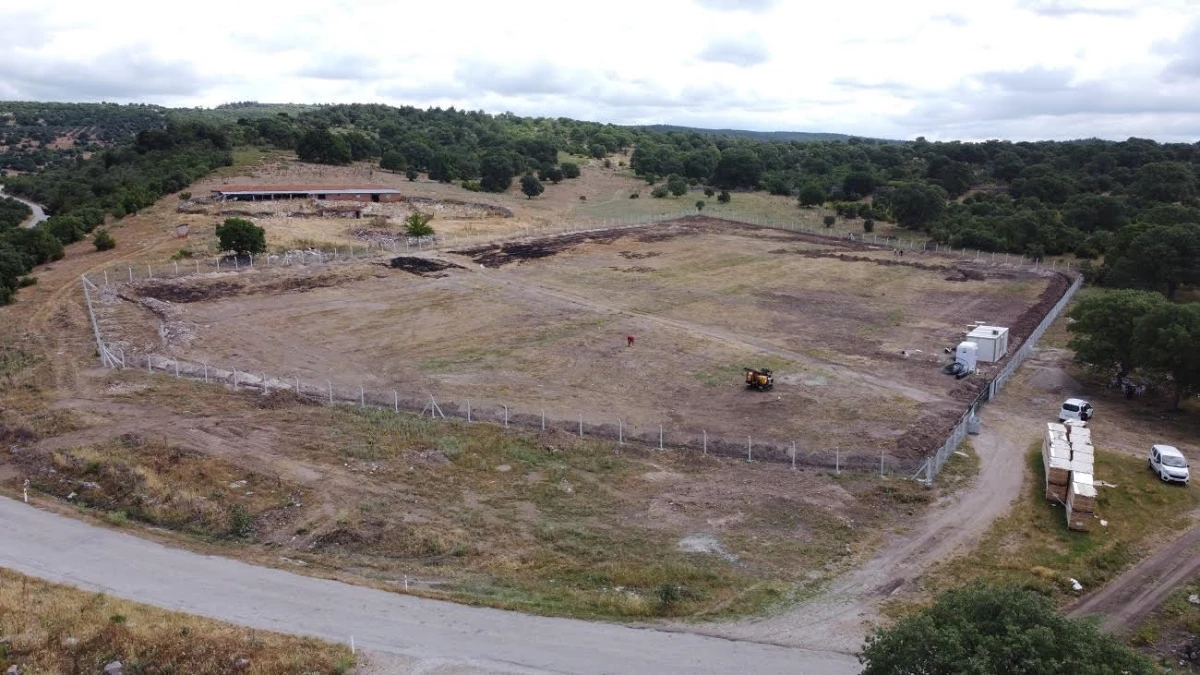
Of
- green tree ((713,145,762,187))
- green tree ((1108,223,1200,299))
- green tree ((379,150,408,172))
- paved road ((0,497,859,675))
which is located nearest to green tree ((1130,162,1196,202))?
green tree ((1108,223,1200,299))

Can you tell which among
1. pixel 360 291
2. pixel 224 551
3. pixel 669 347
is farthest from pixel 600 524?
pixel 360 291

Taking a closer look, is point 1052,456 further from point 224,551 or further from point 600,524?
point 224,551

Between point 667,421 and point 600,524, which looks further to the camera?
point 667,421

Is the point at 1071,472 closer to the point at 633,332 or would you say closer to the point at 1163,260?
the point at 633,332

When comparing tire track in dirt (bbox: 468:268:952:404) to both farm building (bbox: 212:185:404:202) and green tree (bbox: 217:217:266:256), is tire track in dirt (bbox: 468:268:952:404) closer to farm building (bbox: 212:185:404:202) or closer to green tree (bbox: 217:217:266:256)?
green tree (bbox: 217:217:266:256)

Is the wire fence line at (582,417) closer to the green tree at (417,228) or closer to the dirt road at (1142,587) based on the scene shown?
the dirt road at (1142,587)

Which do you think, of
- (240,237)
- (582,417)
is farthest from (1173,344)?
(240,237)
